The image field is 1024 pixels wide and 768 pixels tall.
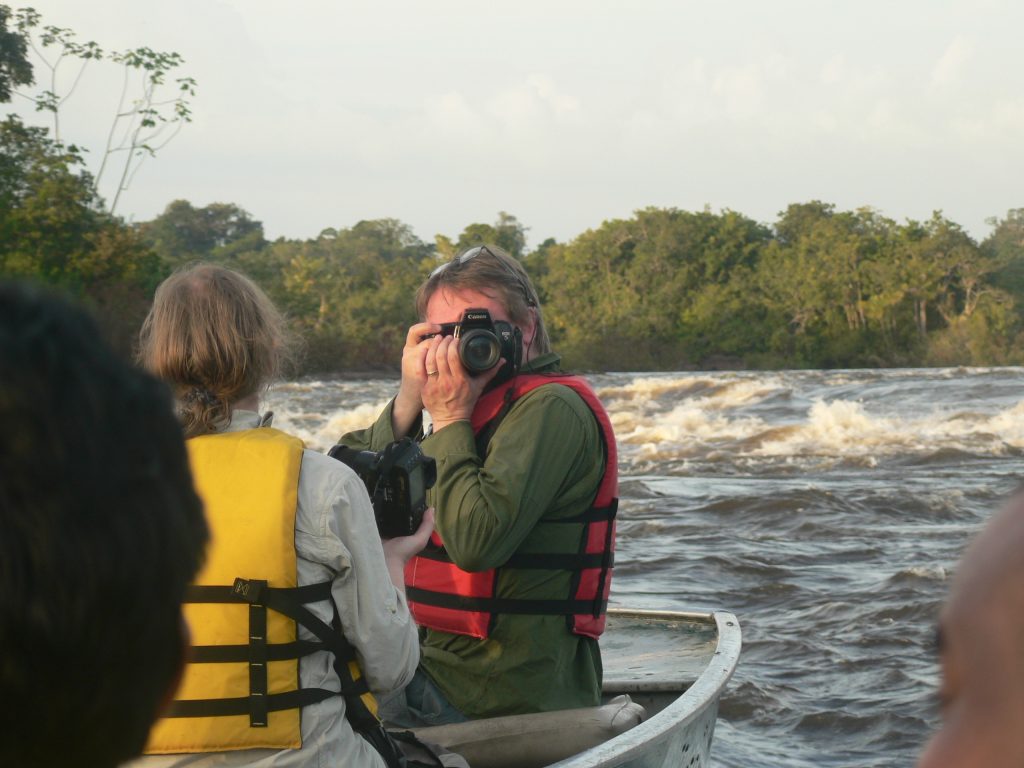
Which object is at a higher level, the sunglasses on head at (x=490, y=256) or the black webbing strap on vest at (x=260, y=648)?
the sunglasses on head at (x=490, y=256)

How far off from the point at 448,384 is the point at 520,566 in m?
0.43

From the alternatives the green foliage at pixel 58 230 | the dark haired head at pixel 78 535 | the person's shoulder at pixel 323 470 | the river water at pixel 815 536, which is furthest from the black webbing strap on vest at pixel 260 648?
the green foliage at pixel 58 230

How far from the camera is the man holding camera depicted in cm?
267

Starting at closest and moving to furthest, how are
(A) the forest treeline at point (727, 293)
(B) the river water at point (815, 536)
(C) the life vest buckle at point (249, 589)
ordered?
(C) the life vest buckle at point (249, 589) < (B) the river water at point (815, 536) < (A) the forest treeline at point (727, 293)

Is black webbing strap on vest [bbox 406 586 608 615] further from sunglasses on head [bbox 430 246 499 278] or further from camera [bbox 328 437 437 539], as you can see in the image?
sunglasses on head [bbox 430 246 499 278]

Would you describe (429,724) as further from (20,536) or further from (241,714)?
(20,536)

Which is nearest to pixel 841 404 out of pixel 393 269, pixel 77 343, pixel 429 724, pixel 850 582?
pixel 850 582

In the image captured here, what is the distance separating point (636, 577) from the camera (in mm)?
8070

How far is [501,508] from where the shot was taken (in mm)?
2605

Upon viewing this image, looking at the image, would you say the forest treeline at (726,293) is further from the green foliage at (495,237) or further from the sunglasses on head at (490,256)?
the sunglasses on head at (490,256)

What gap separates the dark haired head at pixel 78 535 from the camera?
0.60m

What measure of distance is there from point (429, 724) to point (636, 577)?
537 cm

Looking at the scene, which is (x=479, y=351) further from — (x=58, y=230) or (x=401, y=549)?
(x=58, y=230)

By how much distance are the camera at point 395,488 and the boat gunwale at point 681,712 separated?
26.6 inches
